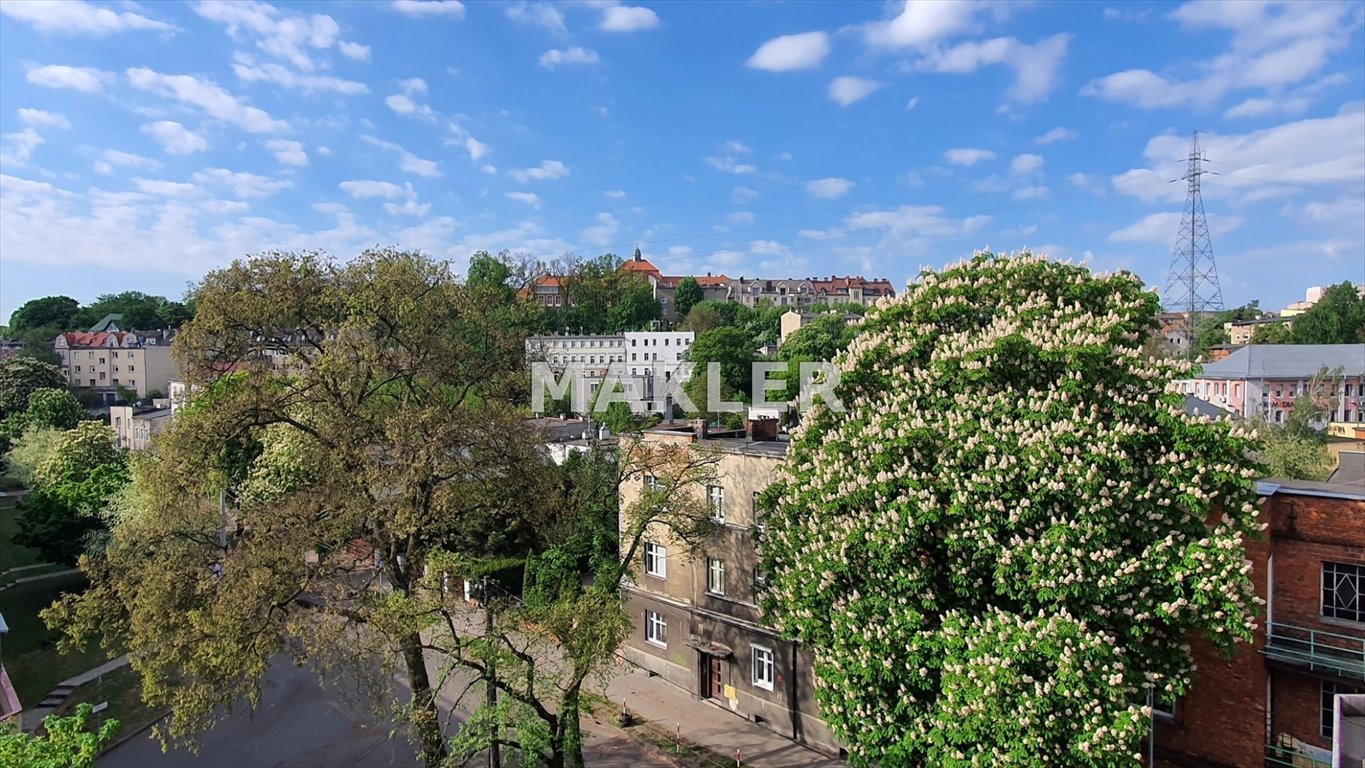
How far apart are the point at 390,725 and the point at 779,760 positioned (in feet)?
37.1

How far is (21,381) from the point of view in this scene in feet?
227

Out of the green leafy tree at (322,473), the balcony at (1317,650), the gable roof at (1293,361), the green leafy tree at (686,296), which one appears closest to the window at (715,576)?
the green leafy tree at (322,473)

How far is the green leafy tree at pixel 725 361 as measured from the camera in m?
74.6

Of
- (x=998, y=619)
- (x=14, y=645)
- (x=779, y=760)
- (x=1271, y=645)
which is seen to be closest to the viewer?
(x=998, y=619)

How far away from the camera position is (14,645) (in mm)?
30094

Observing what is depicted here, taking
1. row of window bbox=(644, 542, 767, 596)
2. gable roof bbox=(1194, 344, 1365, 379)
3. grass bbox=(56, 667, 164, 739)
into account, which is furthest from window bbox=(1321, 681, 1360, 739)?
gable roof bbox=(1194, 344, 1365, 379)

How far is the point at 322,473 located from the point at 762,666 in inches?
496

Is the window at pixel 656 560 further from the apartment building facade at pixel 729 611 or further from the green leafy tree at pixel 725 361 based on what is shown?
the green leafy tree at pixel 725 361

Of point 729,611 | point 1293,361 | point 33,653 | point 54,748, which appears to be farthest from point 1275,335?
point 33,653

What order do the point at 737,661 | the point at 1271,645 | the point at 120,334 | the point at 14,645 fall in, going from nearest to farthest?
the point at 1271,645 → the point at 737,661 → the point at 14,645 → the point at 120,334

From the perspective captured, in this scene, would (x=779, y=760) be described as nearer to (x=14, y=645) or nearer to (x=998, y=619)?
(x=998, y=619)

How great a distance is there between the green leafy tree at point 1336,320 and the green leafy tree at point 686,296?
261ft

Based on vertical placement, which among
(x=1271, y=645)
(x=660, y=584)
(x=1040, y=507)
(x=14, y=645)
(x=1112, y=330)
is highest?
(x=1112, y=330)

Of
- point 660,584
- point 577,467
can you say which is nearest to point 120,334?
point 577,467
